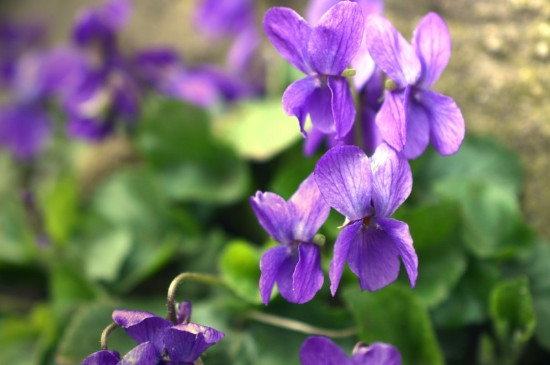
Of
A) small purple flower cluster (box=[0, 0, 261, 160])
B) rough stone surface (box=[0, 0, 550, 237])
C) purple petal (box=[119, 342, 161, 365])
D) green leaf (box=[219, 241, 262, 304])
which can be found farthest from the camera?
small purple flower cluster (box=[0, 0, 261, 160])

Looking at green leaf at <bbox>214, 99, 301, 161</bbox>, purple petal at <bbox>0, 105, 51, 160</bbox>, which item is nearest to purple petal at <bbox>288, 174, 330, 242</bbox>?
green leaf at <bbox>214, 99, 301, 161</bbox>

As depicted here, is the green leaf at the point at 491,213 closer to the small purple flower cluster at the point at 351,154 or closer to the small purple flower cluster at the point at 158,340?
the small purple flower cluster at the point at 351,154

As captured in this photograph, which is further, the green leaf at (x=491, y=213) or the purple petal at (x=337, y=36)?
the green leaf at (x=491, y=213)

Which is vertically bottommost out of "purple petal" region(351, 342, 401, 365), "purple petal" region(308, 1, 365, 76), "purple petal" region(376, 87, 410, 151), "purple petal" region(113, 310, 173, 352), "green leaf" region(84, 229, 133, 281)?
"purple petal" region(351, 342, 401, 365)

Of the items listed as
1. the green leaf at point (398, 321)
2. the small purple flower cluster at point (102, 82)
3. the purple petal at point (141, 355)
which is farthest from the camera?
the small purple flower cluster at point (102, 82)

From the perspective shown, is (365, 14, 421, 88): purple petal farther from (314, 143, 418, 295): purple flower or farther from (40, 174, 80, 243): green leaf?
(40, 174, 80, 243): green leaf

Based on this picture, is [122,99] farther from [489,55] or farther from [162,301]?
[489,55]

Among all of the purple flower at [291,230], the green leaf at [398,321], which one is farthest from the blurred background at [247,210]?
the purple flower at [291,230]

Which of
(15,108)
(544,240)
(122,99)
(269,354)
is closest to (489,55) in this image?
(544,240)
